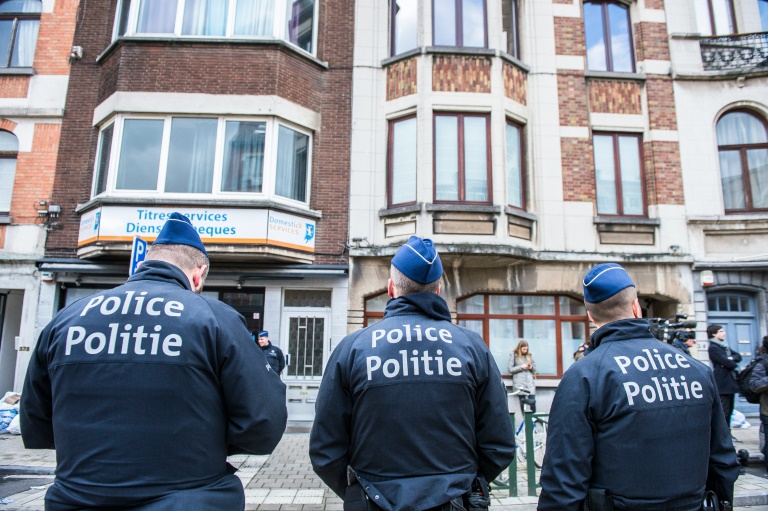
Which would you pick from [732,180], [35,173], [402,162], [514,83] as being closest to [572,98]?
[514,83]

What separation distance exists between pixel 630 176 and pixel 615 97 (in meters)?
1.90

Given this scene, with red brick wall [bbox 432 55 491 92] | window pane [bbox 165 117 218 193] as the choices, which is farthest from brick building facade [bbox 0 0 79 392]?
red brick wall [bbox 432 55 491 92]

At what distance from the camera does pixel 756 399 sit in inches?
257

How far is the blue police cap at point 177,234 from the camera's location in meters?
2.35

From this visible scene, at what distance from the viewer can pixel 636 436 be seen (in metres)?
2.15

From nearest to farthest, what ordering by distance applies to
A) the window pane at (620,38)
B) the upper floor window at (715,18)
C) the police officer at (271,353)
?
the police officer at (271,353) → the upper floor window at (715,18) → the window pane at (620,38)

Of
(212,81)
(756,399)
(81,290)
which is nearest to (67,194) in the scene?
(81,290)

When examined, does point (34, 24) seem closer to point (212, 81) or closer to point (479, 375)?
point (212, 81)

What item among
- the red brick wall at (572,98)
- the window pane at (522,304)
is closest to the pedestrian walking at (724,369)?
the window pane at (522,304)

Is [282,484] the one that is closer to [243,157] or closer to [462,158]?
[243,157]

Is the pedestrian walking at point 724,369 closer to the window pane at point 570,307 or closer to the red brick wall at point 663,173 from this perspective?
the window pane at point 570,307

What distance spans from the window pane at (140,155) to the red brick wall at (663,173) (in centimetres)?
1083

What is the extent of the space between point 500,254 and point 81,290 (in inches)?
351

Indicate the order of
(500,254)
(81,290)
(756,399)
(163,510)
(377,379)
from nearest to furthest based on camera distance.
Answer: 1. (163,510)
2. (377,379)
3. (756,399)
4. (500,254)
5. (81,290)
